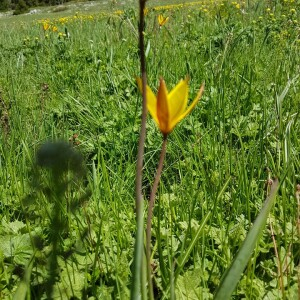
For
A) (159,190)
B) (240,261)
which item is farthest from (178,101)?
(159,190)

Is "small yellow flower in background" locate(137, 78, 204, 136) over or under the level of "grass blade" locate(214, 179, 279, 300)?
over

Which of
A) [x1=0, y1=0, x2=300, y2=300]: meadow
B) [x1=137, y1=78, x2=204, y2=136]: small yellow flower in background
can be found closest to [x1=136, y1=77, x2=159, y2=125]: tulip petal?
[x1=137, y1=78, x2=204, y2=136]: small yellow flower in background

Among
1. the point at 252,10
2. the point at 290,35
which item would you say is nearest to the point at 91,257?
the point at 290,35

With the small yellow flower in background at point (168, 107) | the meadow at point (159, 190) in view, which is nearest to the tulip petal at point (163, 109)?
the small yellow flower in background at point (168, 107)

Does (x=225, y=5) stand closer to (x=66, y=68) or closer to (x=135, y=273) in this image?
(x=66, y=68)

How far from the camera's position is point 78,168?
1.35 ft

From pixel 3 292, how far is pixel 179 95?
61 centimetres

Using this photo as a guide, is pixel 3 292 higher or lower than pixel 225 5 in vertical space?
lower

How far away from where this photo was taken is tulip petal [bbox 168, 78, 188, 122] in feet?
1.59

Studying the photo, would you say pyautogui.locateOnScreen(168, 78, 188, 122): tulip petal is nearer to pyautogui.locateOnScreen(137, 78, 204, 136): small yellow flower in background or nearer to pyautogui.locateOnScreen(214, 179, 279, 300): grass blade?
pyautogui.locateOnScreen(137, 78, 204, 136): small yellow flower in background

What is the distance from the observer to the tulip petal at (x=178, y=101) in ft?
1.59

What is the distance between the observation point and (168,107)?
47cm

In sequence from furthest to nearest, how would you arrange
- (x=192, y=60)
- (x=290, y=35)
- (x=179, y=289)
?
(x=290, y=35) → (x=192, y=60) → (x=179, y=289)

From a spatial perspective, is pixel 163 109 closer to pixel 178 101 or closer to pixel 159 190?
pixel 178 101
